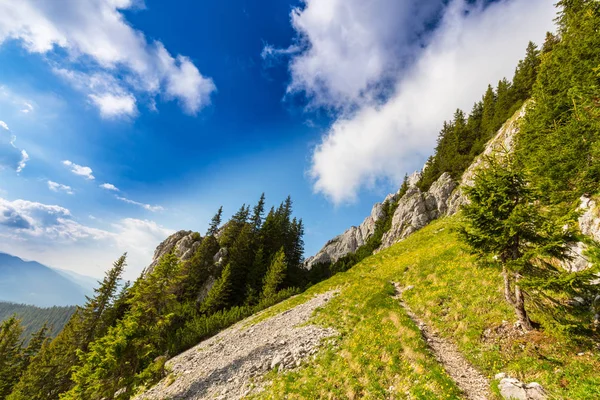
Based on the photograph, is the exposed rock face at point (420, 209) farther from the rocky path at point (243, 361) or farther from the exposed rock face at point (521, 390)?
the exposed rock face at point (521, 390)

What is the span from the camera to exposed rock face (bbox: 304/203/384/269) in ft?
310

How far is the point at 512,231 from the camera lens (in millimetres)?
11047

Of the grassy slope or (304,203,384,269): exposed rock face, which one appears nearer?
the grassy slope

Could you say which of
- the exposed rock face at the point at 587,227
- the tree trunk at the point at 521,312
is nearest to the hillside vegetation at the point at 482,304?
the tree trunk at the point at 521,312

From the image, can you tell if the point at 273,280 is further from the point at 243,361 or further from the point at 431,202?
the point at 431,202

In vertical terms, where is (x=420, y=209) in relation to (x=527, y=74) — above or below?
below

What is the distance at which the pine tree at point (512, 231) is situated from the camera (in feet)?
35.2

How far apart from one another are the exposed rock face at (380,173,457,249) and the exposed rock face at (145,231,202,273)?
51.6 m

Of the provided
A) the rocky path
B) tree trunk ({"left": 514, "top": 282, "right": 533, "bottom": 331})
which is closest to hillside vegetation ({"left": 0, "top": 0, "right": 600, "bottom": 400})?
tree trunk ({"left": 514, "top": 282, "right": 533, "bottom": 331})

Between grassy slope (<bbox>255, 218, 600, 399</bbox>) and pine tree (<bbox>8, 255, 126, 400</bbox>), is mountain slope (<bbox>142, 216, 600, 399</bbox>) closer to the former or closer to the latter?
grassy slope (<bbox>255, 218, 600, 399</bbox>)

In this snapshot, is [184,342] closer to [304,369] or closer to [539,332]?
[304,369]

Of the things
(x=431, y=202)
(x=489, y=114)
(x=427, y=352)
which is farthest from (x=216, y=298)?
(x=489, y=114)

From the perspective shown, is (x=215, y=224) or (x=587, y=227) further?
(x=215, y=224)

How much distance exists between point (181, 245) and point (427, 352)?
2845 inches
